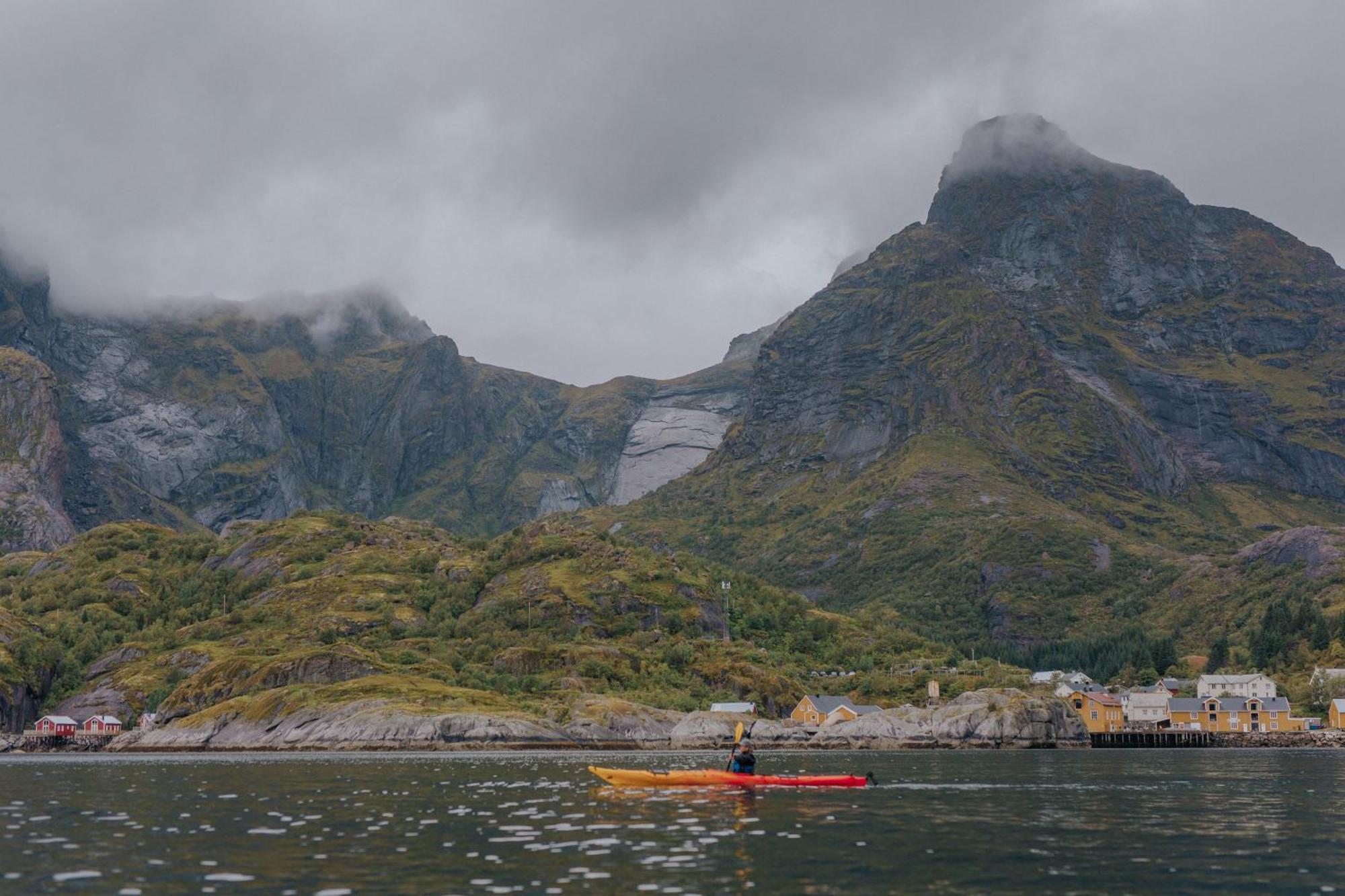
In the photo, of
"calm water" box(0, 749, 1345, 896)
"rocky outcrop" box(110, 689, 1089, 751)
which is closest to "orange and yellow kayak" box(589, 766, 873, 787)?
"calm water" box(0, 749, 1345, 896)

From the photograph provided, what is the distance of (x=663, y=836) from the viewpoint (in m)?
57.5

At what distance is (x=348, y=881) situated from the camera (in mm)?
43156

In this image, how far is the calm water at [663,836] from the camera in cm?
4391

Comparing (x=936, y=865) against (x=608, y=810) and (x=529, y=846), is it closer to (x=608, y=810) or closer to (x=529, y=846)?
(x=529, y=846)

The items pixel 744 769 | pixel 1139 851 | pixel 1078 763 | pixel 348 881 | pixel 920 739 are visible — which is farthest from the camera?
pixel 920 739

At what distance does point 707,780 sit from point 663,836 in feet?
107

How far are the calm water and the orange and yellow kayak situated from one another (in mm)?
2345

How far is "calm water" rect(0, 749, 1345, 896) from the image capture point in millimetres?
43906

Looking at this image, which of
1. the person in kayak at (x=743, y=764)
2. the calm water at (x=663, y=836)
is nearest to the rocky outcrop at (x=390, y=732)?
the calm water at (x=663, y=836)

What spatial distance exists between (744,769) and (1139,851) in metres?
40.3

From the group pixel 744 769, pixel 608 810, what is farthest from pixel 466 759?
pixel 608 810

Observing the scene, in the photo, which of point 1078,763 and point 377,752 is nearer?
point 1078,763

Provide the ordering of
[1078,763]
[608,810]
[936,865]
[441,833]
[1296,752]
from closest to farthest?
[936,865] < [441,833] < [608,810] < [1078,763] < [1296,752]

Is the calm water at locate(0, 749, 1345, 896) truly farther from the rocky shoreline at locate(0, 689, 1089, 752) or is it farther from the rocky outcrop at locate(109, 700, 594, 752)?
the rocky shoreline at locate(0, 689, 1089, 752)
